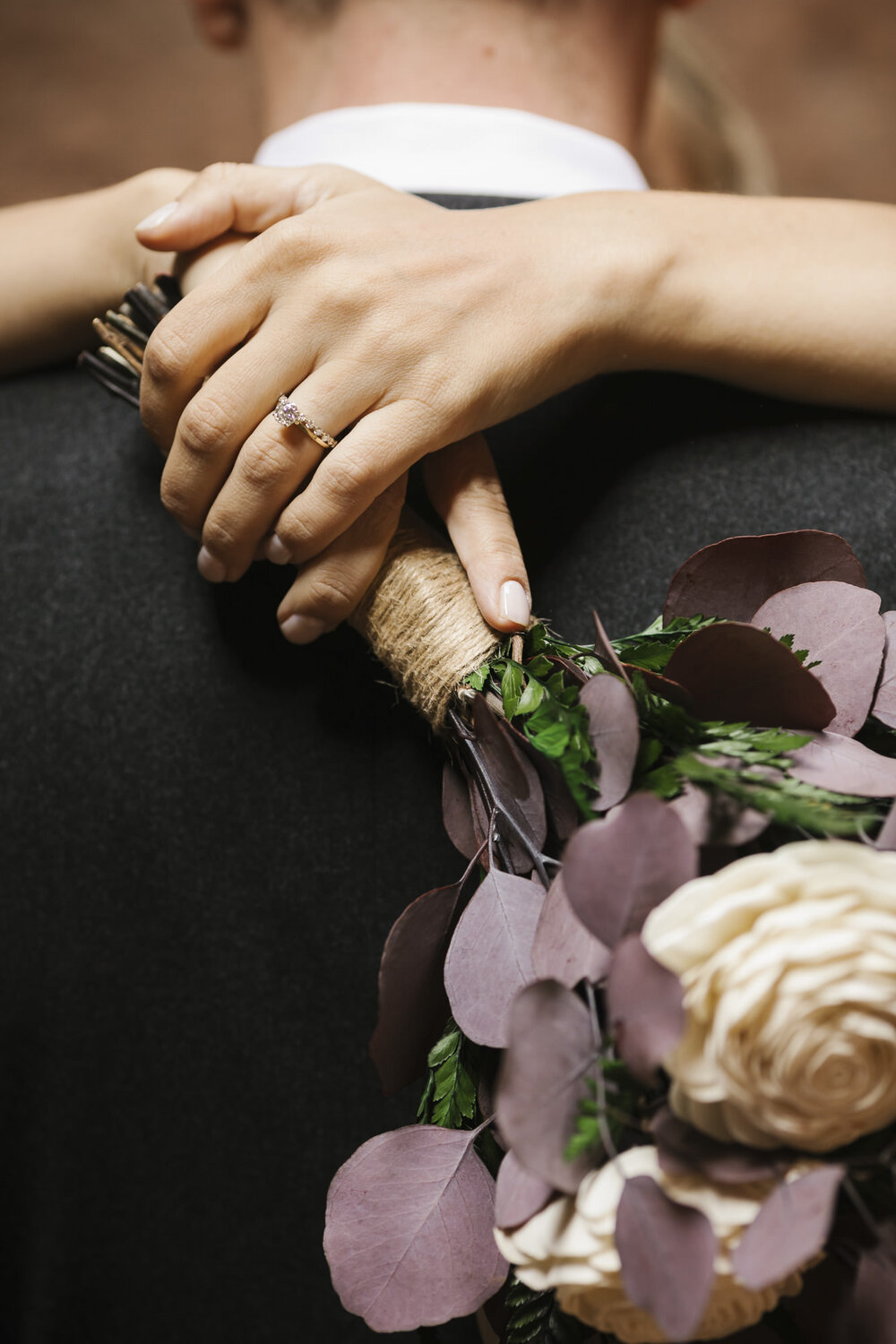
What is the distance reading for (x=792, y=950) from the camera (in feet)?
0.87

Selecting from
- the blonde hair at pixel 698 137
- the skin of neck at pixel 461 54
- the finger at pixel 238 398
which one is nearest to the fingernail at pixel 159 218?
the finger at pixel 238 398

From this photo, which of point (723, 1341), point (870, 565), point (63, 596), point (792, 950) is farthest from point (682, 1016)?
point (63, 596)

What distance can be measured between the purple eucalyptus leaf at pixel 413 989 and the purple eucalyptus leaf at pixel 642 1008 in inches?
5.6

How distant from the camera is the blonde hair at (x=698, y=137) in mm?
1317

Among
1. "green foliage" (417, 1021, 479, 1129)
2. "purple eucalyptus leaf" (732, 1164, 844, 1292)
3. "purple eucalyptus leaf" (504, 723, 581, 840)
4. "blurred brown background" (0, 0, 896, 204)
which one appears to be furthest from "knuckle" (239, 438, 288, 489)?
"blurred brown background" (0, 0, 896, 204)

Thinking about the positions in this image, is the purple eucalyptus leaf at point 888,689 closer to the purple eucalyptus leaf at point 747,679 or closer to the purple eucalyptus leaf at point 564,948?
the purple eucalyptus leaf at point 747,679

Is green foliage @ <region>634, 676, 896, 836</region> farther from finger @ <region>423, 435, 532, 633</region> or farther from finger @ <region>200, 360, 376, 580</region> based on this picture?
finger @ <region>200, 360, 376, 580</region>

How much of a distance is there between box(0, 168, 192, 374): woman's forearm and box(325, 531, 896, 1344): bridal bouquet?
18.0 inches

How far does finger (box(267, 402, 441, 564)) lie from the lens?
1.62 feet

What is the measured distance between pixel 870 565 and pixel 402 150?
0.48 meters

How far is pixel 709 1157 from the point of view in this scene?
0.29 meters

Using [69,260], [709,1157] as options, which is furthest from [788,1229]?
[69,260]

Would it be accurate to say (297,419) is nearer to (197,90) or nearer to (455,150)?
(455,150)

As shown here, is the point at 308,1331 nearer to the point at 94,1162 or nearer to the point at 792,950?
the point at 94,1162
